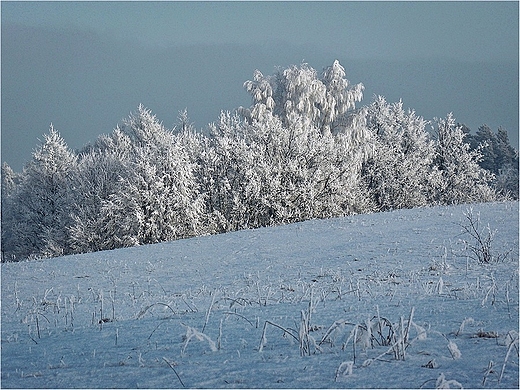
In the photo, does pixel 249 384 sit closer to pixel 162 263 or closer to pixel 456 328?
pixel 456 328

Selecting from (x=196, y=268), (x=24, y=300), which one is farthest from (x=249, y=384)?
(x=196, y=268)

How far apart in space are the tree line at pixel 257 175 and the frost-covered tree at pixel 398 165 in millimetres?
81

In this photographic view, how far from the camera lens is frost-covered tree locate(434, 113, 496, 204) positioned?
131ft

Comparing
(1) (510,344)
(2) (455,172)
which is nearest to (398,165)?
(2) (455,172)

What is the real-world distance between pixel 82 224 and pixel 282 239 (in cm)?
1967

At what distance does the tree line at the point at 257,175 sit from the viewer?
1253 inches

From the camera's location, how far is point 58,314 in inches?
311

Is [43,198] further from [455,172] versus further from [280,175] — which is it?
[455,172]

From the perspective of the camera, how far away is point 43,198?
3775cm

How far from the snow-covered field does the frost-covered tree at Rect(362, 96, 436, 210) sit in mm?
25929

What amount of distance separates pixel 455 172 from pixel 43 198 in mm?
30184

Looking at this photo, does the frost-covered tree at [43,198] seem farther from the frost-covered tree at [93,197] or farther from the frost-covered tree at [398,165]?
the frost-covered tree at [398,165]


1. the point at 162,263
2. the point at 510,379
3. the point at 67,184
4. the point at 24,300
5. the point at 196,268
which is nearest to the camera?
the point at 510,379

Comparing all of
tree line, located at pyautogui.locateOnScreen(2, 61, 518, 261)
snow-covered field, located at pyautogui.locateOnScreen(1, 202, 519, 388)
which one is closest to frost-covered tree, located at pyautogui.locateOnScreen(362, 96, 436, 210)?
tree line, located at pyautogui.locateOnScreen(2, 61, 518, 261)
